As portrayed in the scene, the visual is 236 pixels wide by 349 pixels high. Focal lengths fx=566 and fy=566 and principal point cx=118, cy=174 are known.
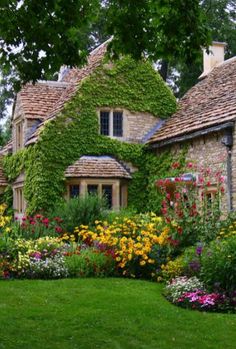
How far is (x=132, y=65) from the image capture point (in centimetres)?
2292

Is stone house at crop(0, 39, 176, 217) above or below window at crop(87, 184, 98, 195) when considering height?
above

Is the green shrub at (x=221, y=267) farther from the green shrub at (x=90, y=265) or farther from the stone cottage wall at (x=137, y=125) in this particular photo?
the stone cottage wall at (x=137, y=125)

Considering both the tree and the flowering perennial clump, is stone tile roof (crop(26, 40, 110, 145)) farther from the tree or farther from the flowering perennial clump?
the tree

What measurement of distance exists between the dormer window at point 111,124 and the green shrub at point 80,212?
4.56 metres

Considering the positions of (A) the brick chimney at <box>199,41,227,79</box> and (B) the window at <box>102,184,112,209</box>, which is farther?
(A) the brick chimney at <box>199,41,227,79</box>

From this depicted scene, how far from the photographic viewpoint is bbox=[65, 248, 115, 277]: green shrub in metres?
13.4

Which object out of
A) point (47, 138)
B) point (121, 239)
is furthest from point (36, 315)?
point (47, 138)

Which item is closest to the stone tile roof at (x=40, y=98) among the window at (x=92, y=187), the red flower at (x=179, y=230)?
the window at (x=92, y=187)

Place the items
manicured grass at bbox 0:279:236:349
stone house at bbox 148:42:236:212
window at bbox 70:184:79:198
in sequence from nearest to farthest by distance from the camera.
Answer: manicured grass at bbox 0:279:236:349 < stone house at bbox 148:42:236:212 < window at bbox 70:184:79:198

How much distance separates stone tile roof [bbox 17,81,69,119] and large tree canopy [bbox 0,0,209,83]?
14.4 metres

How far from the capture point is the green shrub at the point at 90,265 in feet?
43.9

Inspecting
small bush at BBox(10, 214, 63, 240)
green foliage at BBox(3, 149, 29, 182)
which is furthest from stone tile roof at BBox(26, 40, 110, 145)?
small bush at BBox(10, 214, 63, 240)

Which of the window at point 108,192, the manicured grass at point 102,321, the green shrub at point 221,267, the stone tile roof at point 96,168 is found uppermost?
the stone tile roof at point 96,168

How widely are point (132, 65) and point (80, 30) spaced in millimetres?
13886
